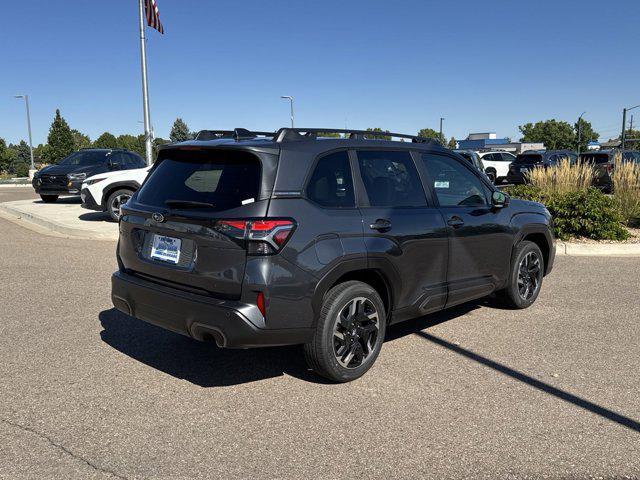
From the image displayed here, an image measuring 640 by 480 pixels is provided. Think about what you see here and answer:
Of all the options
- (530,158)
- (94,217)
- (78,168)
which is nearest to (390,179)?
(94,217)

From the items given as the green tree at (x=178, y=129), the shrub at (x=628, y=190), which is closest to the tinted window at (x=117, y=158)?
the shrub at (x=628, y=190)

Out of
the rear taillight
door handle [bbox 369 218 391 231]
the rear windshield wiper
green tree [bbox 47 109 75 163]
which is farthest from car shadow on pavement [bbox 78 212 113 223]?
green tree [bbox 47 109 75 163]

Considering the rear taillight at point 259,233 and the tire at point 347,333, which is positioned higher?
the rear taillight at point 259,233

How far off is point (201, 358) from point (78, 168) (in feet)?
43.3

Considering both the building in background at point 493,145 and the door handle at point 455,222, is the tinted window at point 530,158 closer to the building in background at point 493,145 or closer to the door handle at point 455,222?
the door handle at point 455,222

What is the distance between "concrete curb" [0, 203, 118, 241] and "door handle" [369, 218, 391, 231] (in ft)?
25.6

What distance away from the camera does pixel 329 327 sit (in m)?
3.86

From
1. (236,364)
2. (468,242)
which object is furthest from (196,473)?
(468,242)

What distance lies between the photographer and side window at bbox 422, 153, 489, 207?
4891 mm

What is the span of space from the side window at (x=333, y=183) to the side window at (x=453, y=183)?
1011mm

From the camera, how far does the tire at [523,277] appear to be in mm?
5797

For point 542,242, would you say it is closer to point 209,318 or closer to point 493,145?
point 209,318

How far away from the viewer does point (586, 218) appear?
10.1m

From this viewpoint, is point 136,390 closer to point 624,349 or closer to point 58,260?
point 624,349
